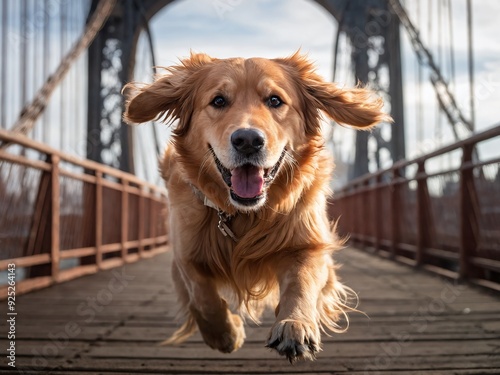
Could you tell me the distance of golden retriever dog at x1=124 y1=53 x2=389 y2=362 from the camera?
8.06 ft

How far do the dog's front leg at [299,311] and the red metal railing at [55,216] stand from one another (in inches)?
95.7

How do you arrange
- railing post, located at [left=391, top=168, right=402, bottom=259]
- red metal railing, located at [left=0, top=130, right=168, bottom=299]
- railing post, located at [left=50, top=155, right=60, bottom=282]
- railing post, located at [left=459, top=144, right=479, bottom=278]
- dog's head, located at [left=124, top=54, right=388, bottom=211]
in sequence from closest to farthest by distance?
1. dog's head, located at [left=124, top=54, right=388, bottom=211]
2. red metal railing, located at [left=0, top=130, right=168, bottom=299]
3. railing post, located at [left=459, top=144, right=479, bottom=278]
4. railing post, located at [left=50, top=155, right=60, bottom=282]
5. railing post, located at [left=391, top=168, right=402, bottom=259]

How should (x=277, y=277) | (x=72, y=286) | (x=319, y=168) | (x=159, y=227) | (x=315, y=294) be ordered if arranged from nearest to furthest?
(x=315, y=294) → (x=277, y=277) → (x=319, y=168) → (x=72, y=286) → (x=159, y=227)

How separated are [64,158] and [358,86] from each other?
123 inches

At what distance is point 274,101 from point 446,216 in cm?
351

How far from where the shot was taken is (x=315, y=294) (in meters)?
2.34

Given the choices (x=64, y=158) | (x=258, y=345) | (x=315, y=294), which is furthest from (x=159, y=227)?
(x=315, y=294)

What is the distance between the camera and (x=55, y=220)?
524cm

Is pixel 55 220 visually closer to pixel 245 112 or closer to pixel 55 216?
pixel 55 216

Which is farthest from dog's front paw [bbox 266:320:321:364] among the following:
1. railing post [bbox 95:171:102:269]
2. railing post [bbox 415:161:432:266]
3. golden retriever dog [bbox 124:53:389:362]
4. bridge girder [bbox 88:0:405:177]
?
bridge girder [bbox 88:0:405:177]

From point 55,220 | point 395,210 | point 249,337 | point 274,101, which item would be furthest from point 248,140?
point 395,210

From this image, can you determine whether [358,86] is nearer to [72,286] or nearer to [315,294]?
[315,294]

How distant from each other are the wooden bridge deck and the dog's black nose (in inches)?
35.1

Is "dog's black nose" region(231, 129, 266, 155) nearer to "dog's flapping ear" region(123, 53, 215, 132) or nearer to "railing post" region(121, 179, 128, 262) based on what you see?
"dog's flapping ear" region(123, 53, 215, 132)
